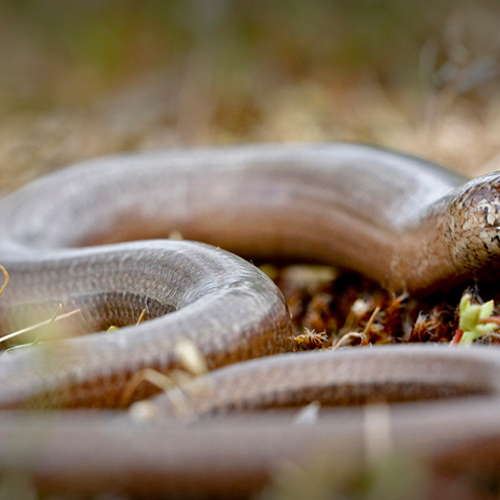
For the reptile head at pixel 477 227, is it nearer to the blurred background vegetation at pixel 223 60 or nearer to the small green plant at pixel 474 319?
the small green plant at pixel 474 319

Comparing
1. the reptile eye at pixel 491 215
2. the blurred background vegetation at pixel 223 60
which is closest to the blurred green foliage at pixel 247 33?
the blurred background vegetation at pixel 223 60

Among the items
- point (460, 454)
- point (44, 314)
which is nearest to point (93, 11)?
point (44, 314)

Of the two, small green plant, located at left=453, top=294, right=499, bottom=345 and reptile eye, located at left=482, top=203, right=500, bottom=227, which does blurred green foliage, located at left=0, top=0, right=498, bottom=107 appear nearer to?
reptile eye, located at left=482, top=203, right=500, bottom=227

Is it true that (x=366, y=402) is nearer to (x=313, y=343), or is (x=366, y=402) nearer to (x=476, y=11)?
(x=313, y=343)

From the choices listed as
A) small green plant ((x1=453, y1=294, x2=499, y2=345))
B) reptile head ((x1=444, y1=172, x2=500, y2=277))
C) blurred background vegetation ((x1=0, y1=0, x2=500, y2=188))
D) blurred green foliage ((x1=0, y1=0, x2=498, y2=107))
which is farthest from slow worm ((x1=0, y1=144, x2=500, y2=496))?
blurred green foliage ((x1=0, y1=0, x2=498, y2=107))

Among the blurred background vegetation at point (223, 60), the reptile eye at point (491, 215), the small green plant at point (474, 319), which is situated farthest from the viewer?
the blurred background vegetation at point (223, 60)
